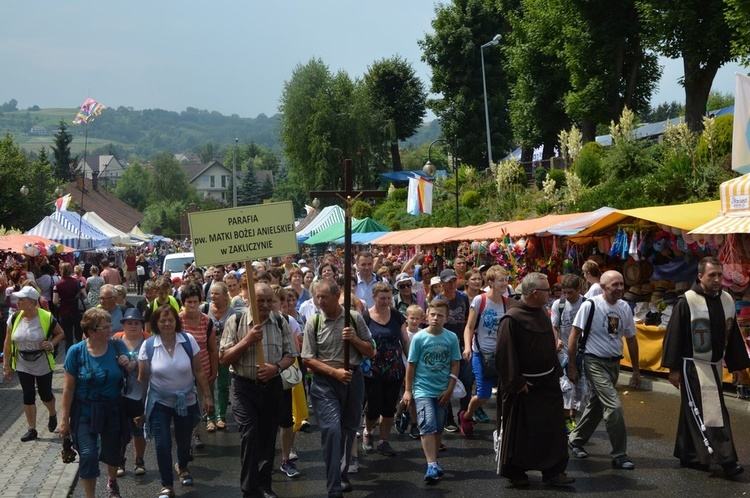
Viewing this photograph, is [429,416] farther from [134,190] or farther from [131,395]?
[134,190]

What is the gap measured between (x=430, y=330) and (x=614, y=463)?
1.98 metres

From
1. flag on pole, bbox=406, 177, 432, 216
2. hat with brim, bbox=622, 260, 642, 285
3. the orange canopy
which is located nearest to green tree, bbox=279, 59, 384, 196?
flag on pole, bbox=406, 177, 432, 216

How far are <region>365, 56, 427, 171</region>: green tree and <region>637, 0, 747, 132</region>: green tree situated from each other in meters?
38.8

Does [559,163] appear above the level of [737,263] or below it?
above

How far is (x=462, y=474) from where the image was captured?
8227 mm

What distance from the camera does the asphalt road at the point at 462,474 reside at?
24.7 ft

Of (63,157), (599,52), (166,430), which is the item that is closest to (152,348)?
(166,430)

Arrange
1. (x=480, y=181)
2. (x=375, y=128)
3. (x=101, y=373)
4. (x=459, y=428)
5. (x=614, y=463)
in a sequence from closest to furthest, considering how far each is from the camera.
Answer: (x=101, y=373) → (x=614, y=463) → (x=459, y=428) → (x=480, y=181) → (x=375, y=128)

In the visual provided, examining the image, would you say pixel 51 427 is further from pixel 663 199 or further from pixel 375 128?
pixel 375 128

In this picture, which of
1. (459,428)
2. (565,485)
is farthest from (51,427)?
(565,485)

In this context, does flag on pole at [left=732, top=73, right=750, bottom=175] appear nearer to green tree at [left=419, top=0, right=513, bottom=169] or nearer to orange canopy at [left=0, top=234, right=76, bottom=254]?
orange canopy at [left=0, top=234, right=76, bottom=254]

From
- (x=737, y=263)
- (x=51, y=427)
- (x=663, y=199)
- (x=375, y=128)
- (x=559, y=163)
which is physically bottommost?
(x=51, y=427)

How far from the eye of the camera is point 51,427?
Result: 10.7 m

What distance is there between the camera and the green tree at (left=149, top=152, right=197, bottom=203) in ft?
457
